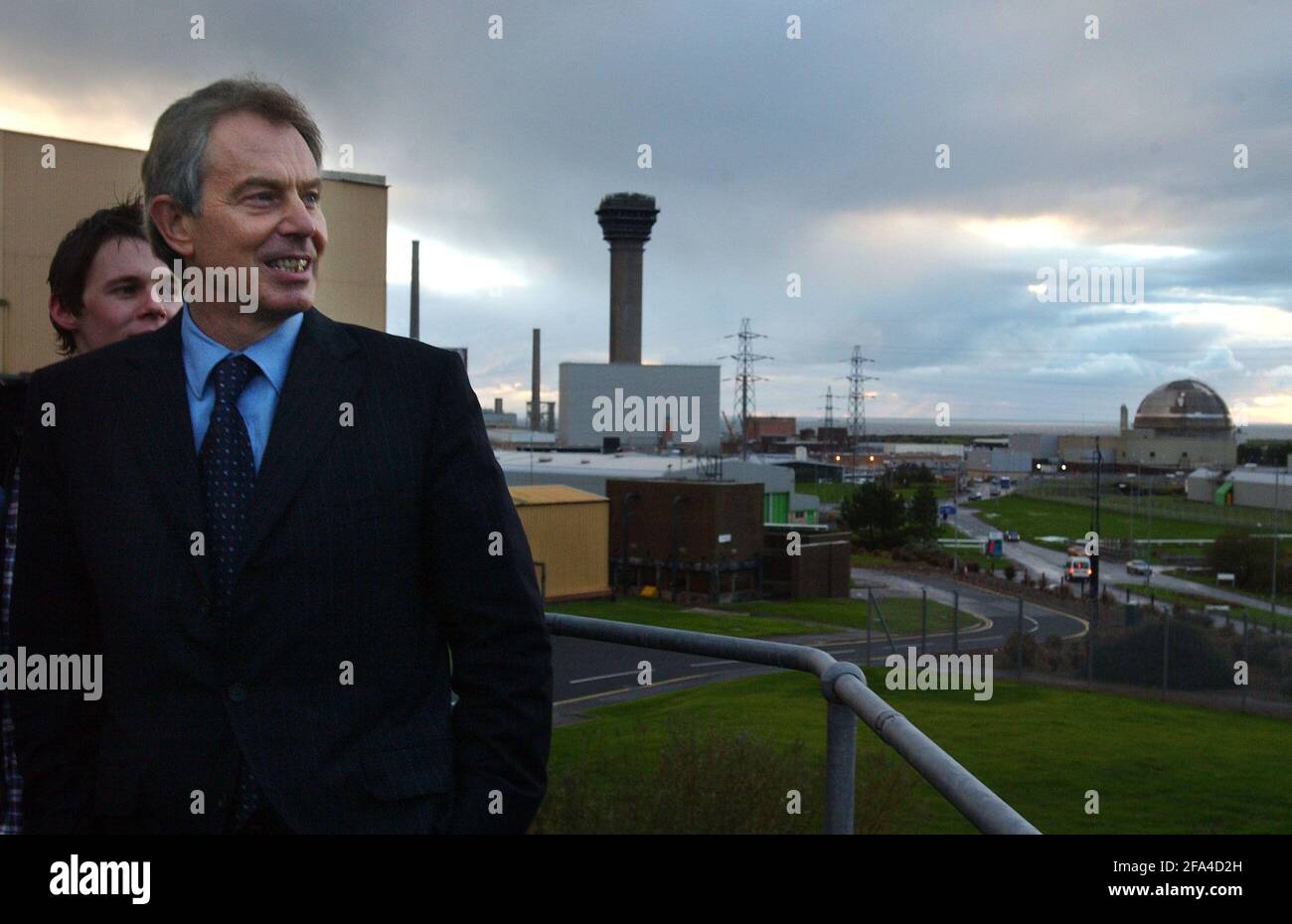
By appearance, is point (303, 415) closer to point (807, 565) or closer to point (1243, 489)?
point (807, 565)

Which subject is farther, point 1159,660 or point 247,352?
point 1159,660

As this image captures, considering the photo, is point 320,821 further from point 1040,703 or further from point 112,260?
point 1040,703

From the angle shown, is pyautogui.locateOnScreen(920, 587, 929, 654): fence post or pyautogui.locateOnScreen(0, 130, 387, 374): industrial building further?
pyautogui.locateOnScreen(0, 130, 387, 374): industrial building

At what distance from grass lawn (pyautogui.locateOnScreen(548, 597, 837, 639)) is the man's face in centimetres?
2933

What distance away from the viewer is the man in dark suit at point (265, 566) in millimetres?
2145

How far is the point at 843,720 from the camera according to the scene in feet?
10.2

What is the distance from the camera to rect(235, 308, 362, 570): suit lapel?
2152mm

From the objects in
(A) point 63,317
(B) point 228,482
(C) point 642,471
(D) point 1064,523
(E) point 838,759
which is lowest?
(D) point 1064,523

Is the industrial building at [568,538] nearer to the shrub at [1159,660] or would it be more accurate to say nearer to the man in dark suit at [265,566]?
the shrub at [1159,660]

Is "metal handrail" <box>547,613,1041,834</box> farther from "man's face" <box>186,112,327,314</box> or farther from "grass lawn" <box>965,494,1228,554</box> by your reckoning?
"grass lawn" <box>965,494,1228,554</box>

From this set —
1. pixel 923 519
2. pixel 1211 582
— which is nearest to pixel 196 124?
pixel 1211 582

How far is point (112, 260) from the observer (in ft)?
11.2

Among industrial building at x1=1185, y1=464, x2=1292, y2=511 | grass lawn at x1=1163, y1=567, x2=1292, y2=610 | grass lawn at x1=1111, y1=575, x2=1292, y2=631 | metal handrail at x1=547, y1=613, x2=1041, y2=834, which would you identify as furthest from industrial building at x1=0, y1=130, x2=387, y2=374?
industrial building at x1=1185, y1=464, x2=1292, y2=511

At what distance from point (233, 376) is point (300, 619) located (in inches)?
21.3
